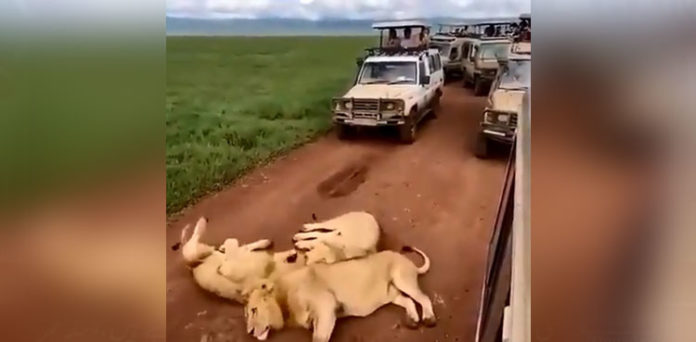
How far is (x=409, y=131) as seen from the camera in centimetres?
145

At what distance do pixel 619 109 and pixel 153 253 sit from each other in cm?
91

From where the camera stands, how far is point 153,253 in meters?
1.42

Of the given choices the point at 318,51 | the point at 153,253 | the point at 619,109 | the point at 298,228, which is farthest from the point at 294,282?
the point at 619,109

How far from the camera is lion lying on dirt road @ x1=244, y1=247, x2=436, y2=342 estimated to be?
136cm

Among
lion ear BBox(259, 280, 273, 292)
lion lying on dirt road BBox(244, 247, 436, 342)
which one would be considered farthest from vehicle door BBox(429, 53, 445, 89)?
lion ear BBox(259, 280, 273, 292)

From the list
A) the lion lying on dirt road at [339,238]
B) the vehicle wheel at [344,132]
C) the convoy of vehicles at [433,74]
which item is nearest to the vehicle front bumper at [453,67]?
the convoy of vehicles at [433,74]

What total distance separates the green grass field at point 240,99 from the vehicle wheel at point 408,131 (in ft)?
0.46

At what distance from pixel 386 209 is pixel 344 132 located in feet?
0.58

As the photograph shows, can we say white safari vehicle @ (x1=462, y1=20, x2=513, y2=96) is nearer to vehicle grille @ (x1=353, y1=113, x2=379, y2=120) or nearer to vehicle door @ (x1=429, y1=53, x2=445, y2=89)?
vehicle door @ (x1=429, y1=53, x2=445, y2=89)

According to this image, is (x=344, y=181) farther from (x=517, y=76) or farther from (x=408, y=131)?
(x=517, y=76)

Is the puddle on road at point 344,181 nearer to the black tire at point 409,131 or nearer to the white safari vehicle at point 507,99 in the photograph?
the black tire at point 409,131

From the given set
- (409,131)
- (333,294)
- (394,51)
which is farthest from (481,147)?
(333,294)

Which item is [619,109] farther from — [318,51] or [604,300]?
[318,51]

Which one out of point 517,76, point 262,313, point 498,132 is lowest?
point 262,313
